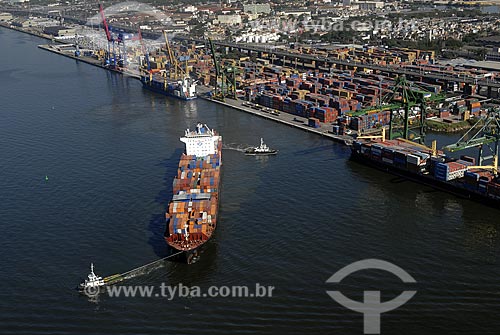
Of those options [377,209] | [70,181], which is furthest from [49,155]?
[377,209]

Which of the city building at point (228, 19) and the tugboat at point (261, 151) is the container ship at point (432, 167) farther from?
the city building at point (228, 19)

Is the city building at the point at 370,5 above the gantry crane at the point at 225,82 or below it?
above

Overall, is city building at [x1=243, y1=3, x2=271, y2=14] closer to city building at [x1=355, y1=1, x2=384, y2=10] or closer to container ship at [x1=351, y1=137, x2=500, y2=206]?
city building at [x1=355, y1=1, x2=384, y2=10]

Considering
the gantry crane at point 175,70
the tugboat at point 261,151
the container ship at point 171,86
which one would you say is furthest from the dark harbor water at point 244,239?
the gantry crane at point 175,70

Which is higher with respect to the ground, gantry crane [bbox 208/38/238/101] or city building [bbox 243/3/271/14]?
city building [bbox 243/3/271/14]

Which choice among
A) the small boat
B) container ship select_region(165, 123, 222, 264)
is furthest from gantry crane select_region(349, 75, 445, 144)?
the small boat

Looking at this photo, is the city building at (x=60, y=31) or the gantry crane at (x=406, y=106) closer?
the gantry crane at (x=406, y=106)

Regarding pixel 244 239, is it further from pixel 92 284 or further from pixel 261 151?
pixel 261 151

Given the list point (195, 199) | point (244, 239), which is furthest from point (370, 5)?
point (244, 239)
